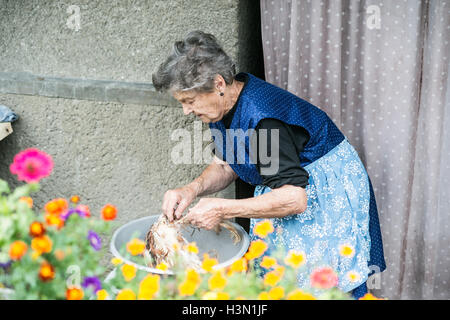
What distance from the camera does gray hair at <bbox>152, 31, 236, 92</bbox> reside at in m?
1.72

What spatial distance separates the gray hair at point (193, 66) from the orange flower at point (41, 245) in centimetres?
87

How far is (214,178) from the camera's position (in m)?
2.19

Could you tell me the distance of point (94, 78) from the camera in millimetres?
2623

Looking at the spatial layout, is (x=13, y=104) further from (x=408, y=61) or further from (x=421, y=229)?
(x=421, y=229)

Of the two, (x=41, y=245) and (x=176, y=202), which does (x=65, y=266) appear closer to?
(x=41, y=245)

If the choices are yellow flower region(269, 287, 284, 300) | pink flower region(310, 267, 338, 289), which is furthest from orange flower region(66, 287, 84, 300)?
pink flower region(310, 267, 338, 289)

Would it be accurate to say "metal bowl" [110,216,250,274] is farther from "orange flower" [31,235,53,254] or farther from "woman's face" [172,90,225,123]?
"orange flower" [31,235,53,254]

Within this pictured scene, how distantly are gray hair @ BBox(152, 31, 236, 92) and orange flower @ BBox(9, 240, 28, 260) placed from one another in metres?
0.92

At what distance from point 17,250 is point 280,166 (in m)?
0.99

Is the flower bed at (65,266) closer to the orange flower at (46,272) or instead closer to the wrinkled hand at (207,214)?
the orange flower at (46,272)

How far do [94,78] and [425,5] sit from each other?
179 cm

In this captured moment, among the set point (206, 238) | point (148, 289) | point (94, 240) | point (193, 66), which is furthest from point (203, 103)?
point (148, 289)
